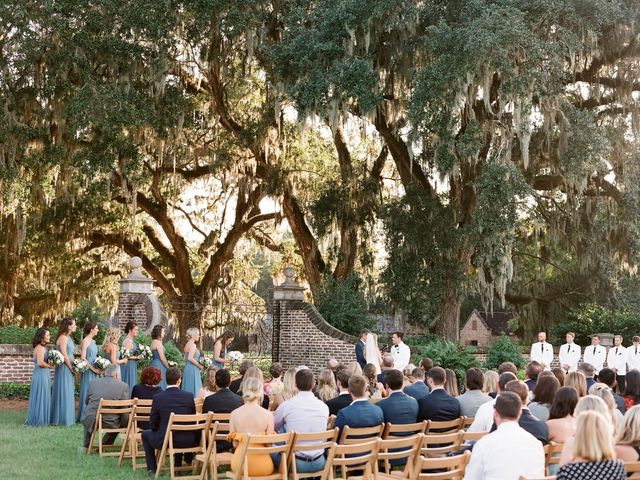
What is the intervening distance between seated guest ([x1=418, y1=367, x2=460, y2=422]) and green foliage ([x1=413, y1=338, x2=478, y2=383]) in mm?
9018

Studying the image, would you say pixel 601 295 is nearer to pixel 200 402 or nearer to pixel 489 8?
pixel 489 8

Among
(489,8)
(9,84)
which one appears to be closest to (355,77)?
(489,8)

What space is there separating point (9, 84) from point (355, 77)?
757 cm

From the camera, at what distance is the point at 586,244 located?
21375mm

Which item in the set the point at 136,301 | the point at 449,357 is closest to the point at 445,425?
the point at 449,357

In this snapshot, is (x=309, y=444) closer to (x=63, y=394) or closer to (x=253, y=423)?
(x=253, y=423)

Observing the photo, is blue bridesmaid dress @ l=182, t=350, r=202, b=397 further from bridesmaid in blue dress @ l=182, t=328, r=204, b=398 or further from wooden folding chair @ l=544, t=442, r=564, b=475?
wooden folding chair @ l=544, t=442, r=564, b=475

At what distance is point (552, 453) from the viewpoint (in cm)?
614

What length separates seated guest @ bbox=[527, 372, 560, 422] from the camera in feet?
22.5

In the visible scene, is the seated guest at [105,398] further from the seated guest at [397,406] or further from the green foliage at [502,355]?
the green foliage at [502,355]

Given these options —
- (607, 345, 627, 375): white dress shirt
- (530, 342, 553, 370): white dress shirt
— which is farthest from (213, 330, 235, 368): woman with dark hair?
(607, 345, 627, 375): white dress shirt

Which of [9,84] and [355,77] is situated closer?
[355,77]

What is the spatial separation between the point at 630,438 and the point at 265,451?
2590mm

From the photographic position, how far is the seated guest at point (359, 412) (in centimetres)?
715
